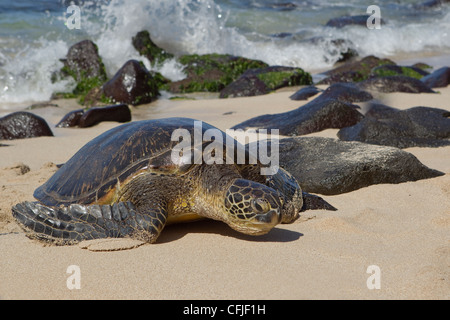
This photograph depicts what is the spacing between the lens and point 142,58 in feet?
43.5

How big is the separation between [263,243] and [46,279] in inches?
46.0

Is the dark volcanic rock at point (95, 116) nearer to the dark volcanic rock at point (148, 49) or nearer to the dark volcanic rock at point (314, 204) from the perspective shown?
the dark volcanic rock at point (314, 204)

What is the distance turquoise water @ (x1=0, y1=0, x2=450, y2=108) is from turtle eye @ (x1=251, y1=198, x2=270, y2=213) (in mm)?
8758

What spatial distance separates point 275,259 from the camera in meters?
2.73

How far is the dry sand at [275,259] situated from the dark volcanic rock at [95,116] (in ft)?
11.8

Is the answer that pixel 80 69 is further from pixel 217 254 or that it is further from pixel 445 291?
pixel 445 291

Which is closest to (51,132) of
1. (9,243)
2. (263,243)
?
(9,243)

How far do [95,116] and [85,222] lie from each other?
484cm

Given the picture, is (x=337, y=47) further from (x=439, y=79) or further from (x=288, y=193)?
(x=288, y=193)

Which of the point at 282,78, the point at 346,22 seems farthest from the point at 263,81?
the point at 346,22

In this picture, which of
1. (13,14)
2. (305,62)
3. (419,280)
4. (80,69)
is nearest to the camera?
(419,280)

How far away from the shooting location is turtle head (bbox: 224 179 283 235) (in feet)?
9.10

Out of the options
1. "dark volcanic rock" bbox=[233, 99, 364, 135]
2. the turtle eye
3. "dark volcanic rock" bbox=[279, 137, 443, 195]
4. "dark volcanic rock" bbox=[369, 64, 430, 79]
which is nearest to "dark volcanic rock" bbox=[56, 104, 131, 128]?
"dark volcanic rock" bbox=[233, 99, 364, 135]

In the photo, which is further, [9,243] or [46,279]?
[9,243]
